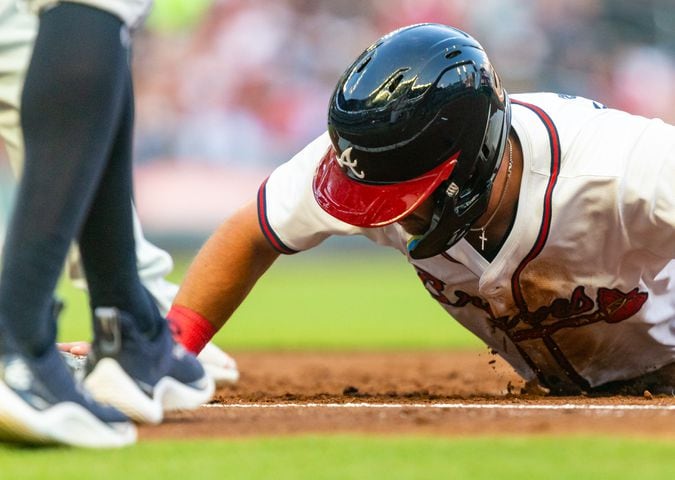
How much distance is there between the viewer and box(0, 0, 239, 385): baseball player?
458 centimetres

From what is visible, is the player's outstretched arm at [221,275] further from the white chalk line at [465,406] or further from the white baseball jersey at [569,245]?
the white chalk line at [465,406]

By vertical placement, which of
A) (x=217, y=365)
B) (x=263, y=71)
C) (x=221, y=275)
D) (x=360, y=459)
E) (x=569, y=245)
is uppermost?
(x=569, y=245)

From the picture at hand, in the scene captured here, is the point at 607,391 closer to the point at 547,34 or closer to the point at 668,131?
the point at 668,131

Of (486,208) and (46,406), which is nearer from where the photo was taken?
(46,406)

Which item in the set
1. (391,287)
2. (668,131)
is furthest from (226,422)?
(391,287)

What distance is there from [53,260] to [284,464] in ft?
2.24

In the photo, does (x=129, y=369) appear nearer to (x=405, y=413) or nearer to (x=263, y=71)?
(x=405, y=413)

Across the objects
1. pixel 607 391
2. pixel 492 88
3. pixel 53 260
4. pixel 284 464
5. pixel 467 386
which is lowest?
pixel 467 386

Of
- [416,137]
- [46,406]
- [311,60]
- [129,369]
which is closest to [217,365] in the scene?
[416,137]

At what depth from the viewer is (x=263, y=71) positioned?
17031mm

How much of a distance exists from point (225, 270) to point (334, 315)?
670 cm

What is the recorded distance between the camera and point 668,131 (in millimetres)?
3633

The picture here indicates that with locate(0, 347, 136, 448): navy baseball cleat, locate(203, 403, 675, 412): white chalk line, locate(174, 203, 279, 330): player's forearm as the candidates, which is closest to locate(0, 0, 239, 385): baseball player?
locate(174, 203, 279, 330): player's forearm

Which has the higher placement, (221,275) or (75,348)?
(221,275)
